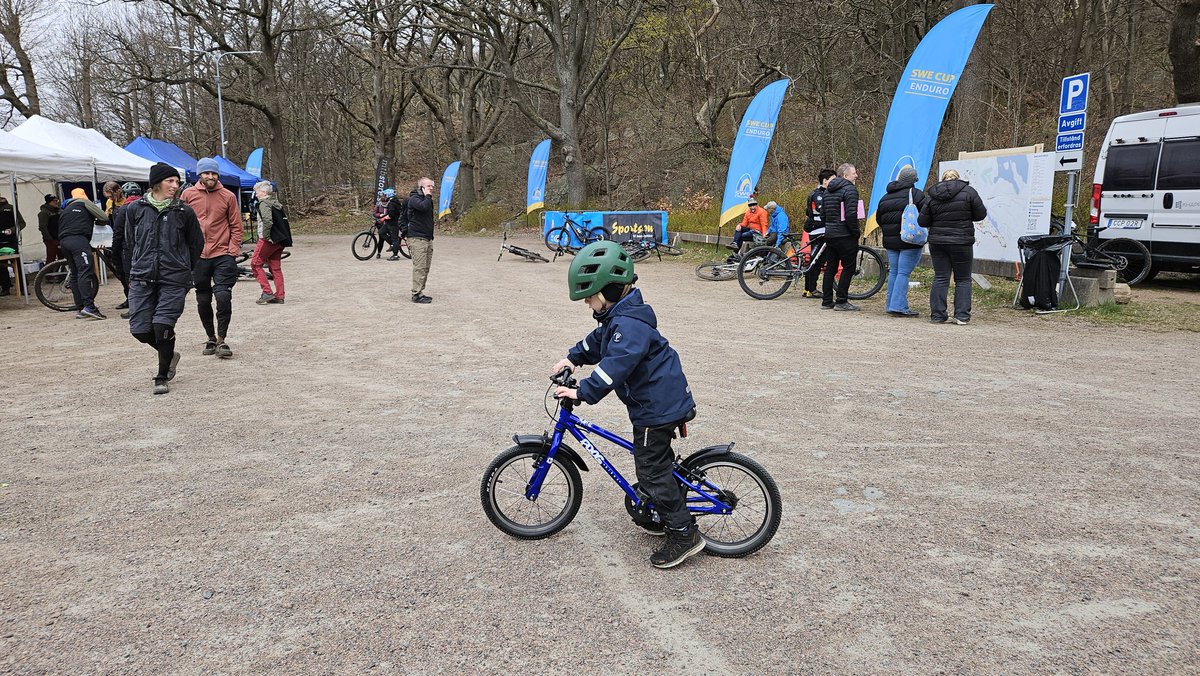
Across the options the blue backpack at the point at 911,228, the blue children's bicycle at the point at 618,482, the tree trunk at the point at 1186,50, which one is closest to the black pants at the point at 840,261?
the blue backpack at the point at 911,228

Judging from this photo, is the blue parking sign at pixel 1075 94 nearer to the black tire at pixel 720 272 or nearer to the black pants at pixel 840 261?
the black pants at pixel 840 261

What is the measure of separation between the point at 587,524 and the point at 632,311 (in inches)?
51.1

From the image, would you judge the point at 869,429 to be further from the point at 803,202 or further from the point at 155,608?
the point at 803,202

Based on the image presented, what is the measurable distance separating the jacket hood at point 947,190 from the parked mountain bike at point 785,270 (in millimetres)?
2474

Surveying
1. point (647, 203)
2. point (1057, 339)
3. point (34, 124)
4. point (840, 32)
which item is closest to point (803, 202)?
point (840, 32)

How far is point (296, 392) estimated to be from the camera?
6.94m

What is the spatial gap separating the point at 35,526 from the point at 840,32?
23122 millimetres

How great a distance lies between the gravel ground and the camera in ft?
10.0

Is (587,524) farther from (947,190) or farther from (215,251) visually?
(947,190)

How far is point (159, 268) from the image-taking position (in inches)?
271

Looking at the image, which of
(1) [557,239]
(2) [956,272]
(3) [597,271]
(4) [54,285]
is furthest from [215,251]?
(1) [557,239]

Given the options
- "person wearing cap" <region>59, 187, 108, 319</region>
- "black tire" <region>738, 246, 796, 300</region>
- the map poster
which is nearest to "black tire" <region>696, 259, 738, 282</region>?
"black tire" <region>738, 246, 796, 300</region>

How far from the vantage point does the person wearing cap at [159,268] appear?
270 inches

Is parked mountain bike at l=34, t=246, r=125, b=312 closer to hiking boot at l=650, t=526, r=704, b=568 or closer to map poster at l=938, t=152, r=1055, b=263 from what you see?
hiking boot at l=650, t=526, r=704, b=568
